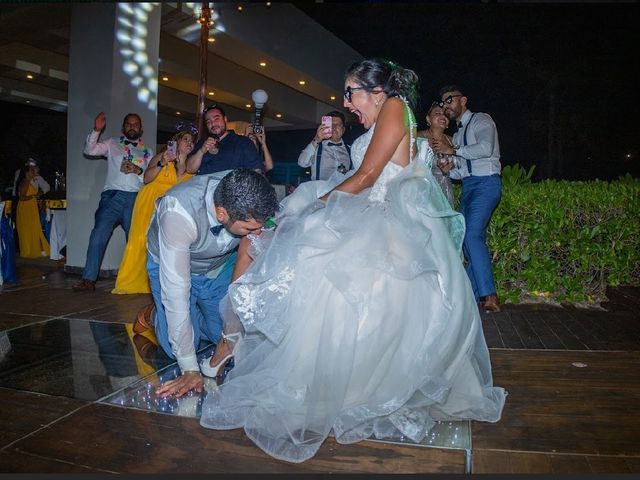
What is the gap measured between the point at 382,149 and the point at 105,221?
4178 mm

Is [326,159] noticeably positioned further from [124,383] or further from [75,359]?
[124,383]

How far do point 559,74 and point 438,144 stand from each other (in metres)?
11.4

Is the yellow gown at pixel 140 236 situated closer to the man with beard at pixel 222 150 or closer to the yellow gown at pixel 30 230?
the man with beard at pixel 222 150

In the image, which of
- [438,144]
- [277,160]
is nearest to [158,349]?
[438,144]

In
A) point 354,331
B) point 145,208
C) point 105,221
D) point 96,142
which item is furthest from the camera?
point 96,142

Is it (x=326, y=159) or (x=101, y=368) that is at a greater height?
(x=326, y=159)

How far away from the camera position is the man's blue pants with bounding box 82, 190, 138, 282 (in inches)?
218

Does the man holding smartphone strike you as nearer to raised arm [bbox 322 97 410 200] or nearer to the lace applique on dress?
raised arm [bbox 322 97 410 200]

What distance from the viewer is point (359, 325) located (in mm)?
2117

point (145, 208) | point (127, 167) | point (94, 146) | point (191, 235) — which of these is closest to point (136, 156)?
point (127, 167)

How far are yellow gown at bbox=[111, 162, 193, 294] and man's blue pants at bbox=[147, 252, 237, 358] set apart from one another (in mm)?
2170

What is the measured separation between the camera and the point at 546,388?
8.76 ft

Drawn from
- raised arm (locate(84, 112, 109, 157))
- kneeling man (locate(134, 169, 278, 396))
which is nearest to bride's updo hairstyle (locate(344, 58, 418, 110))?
kneeling man (locate(134, 169, 278, 396))

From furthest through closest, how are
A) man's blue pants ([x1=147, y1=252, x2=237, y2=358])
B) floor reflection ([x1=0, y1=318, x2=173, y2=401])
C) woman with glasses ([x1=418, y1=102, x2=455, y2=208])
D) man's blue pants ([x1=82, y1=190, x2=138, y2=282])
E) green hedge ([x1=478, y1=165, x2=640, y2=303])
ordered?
1. man's blue pants ([x1=82, y1=190, x2=138, y2=282])
2. green hedge ([x1=478, y1=165, x2=640, y2=303])
3. woman with glasses ([x1=418, y1=102, x2=455, y2=208])
4. man's blue pants ([x1=147, y1=252, x2=237, y2=358])
5. floor reflection ([x1=0, y1=318, x2=173, y2=401])
